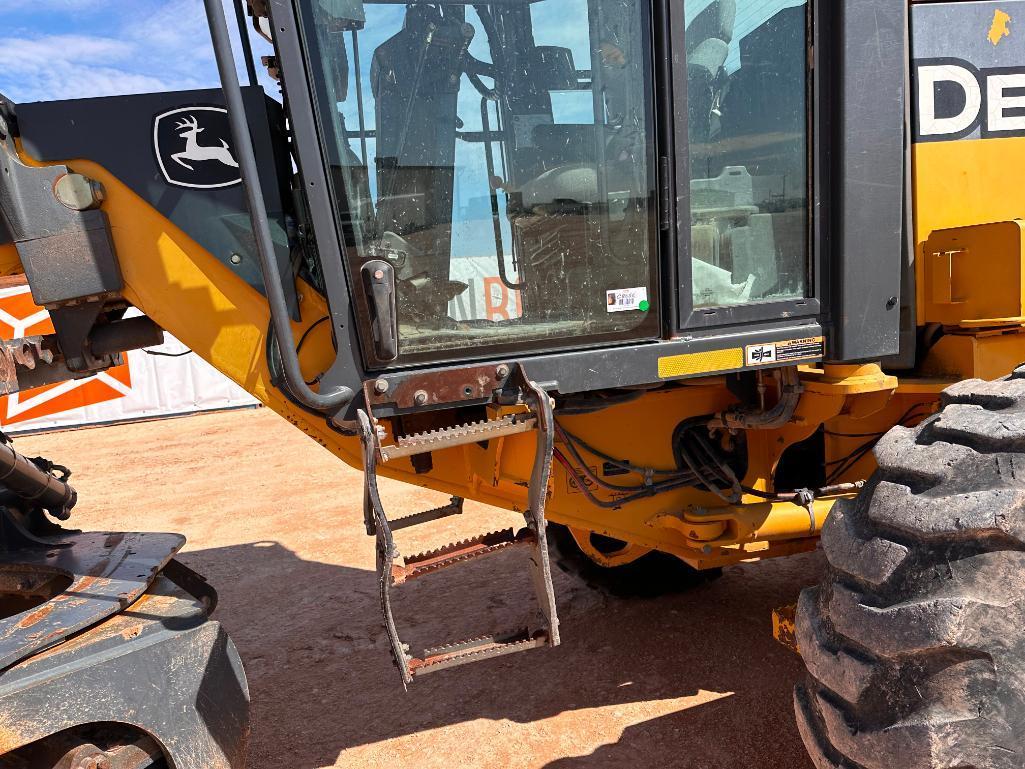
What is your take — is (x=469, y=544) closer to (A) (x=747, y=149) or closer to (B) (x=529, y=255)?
(B) (x=529, y=255)

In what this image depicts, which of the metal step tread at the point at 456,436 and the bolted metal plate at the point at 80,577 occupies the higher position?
the metal step tread at the point at 456,436

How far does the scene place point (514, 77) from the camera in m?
2.01

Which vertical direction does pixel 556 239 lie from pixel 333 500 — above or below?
above

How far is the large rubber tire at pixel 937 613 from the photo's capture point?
162 cm

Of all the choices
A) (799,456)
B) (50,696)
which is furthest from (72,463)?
(799,456)

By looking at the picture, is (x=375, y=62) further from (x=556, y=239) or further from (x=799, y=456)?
(x=799, y=456)

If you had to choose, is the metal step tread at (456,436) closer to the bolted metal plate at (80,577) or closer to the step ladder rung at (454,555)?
the step ladder rung at (454,555)

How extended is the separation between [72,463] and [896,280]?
30.3 feet

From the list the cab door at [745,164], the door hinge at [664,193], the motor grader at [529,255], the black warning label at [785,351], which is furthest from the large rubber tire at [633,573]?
the door hinge at [664,193]

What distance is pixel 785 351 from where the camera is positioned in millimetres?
2262

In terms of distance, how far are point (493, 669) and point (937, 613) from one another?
216 cm

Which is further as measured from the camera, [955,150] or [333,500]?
[333,500]

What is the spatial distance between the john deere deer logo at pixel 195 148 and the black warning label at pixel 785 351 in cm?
156

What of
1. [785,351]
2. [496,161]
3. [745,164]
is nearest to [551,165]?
[496,161]
